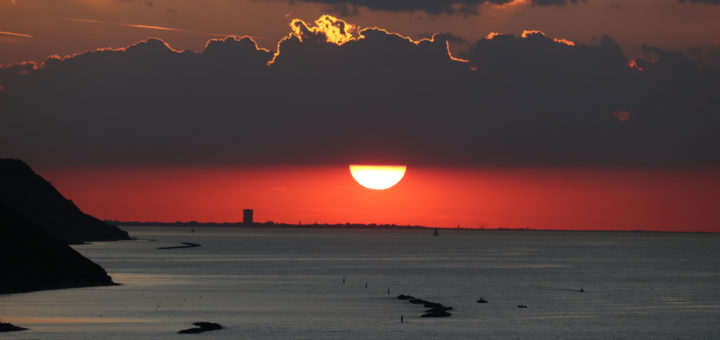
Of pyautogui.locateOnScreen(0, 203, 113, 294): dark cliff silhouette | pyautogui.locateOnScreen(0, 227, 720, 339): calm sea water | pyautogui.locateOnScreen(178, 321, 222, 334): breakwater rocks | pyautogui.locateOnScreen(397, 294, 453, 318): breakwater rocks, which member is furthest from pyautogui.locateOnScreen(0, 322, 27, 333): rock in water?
pyautogui.locateOnScreen(397, 294, 453, 318): breakwater rocks

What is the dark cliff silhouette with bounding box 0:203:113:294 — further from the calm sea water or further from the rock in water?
the rock in water

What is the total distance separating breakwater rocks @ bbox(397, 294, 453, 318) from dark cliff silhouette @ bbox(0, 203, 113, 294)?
4024 centimetres

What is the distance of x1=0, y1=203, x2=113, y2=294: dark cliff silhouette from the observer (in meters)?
110

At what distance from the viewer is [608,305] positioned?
116625 millimetres

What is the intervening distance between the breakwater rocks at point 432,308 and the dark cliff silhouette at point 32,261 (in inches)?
1584

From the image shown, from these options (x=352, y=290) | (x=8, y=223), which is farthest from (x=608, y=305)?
(x=8, y=223)

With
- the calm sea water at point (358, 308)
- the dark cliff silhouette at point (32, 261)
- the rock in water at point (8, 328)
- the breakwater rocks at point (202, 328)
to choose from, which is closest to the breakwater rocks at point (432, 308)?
the calm sea water at point (358, 308)

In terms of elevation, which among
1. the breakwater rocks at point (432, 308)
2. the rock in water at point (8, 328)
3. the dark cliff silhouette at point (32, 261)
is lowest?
the rock in water at point (8, 328)

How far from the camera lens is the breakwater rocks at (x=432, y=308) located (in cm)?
9638

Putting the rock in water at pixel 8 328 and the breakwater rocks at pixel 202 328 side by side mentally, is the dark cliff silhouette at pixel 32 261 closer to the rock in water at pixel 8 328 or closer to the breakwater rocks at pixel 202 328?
the rock in water at pixel 8 328

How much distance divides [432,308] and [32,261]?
155ft

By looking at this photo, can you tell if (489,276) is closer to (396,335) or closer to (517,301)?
(517,301)

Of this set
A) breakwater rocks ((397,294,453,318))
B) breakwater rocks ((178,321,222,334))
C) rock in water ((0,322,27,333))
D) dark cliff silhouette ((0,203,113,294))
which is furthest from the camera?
dark cliff silhouette ((0,203,113,294))

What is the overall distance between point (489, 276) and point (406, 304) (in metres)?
74.4
